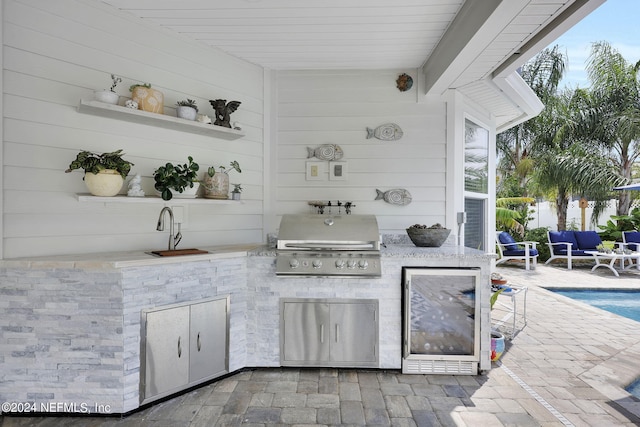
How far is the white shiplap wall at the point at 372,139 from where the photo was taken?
3502mm

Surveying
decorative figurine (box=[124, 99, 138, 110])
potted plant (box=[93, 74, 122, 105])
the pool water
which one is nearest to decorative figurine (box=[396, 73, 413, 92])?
decorative figurine (box=[124, 99, 138, 110])

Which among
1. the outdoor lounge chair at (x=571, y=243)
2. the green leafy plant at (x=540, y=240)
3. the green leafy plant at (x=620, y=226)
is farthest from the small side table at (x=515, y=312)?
the green leafy plant at (x=620, y=226)

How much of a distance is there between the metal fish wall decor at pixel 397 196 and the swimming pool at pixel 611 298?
3.75 metres

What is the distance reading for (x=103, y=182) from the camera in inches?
92.4

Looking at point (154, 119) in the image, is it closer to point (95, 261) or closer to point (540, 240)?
point (95, 261)

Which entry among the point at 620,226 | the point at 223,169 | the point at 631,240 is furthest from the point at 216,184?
the point at 620,226

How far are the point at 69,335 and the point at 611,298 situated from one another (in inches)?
272

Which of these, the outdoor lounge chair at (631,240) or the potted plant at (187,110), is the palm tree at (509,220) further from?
the potted plant at (187,110)

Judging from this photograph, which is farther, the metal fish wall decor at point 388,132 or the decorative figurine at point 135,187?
the metal fish wall decor at point 388,132

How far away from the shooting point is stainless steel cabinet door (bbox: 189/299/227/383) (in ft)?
8.27

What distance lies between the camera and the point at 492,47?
8.44 ft

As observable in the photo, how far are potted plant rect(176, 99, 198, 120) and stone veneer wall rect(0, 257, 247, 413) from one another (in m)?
1.25

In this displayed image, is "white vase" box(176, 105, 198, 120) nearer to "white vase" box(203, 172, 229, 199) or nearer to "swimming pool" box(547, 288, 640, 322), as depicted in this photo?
"white vase" box(203, 172, 229, 199)

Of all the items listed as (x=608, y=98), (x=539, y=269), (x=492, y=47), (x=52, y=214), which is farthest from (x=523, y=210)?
(x=52, y=214)
